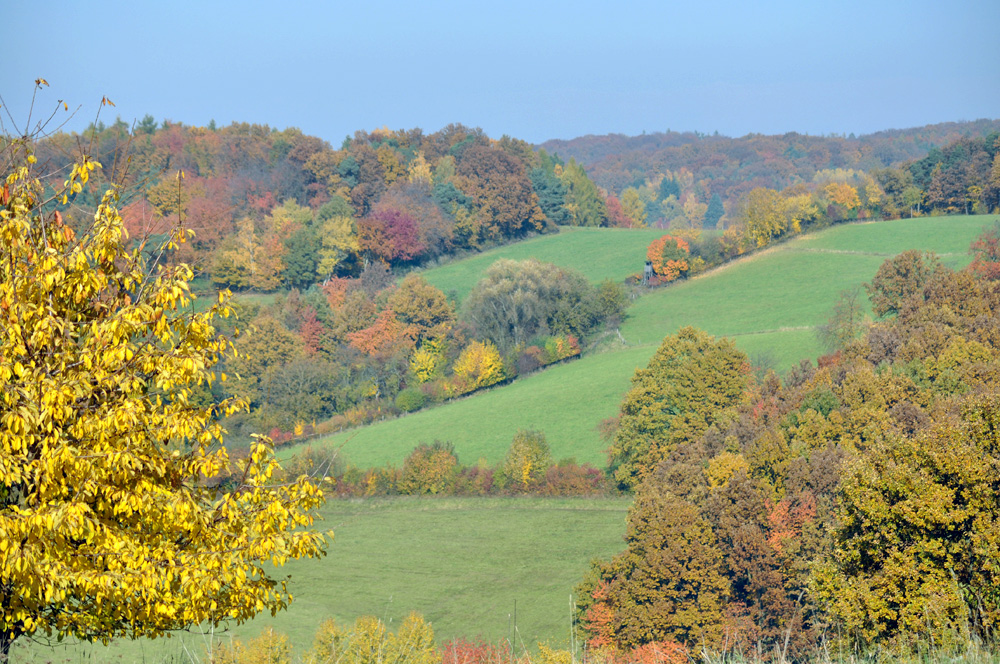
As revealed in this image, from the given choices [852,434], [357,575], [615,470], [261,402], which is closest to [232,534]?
[852,434]

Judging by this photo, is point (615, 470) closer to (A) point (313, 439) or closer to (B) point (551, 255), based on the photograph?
(A) point (313, 439)

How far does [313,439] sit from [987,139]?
271ft

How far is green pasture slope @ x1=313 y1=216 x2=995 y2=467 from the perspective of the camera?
64.1 metres

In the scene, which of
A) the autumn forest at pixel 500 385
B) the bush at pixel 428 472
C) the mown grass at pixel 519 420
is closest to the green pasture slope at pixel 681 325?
the mown grass at pixel 519 420

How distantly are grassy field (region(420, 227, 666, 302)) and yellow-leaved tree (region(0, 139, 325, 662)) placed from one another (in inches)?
3336

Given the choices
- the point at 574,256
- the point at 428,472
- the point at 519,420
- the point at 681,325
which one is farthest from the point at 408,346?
the point at 574,256

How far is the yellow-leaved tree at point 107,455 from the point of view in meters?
7.92

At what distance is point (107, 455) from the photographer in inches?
312

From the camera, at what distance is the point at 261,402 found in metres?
80.5

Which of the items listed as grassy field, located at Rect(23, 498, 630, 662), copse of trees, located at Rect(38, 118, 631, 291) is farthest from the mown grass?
copse of trees, located at Rect(38, 118, 631, 291)

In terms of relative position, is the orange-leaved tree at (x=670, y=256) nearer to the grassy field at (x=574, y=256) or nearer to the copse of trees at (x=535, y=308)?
the grassy field at (x=574, y=256)

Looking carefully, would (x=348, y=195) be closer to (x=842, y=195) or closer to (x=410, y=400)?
(x=410, y=400)

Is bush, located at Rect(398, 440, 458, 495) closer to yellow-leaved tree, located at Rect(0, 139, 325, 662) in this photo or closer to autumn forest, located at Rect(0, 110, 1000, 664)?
autumn forest, located at Rect(0, 110, 1000, 664)

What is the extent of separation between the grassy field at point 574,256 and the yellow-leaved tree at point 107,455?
84737 millimetres
